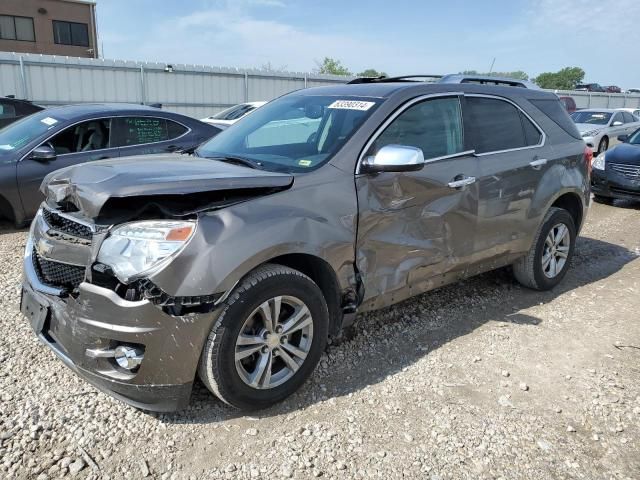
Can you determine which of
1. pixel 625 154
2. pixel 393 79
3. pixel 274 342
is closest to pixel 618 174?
pixel 625 154

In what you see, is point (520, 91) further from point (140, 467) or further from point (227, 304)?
point (140, 467)

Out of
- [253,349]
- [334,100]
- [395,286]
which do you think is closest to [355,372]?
[395,286]

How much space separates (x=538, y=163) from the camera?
4438 mm

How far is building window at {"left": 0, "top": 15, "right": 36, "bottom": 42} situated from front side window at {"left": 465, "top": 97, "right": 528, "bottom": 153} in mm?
43900

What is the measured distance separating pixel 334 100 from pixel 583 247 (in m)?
4.45

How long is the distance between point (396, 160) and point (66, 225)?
6.28 ft

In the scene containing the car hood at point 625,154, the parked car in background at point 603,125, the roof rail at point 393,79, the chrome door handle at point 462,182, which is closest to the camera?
the chrome door handle at point 462,182

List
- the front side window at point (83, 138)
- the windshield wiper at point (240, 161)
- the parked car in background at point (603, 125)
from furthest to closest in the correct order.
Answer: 1. the parked car in background at point (603, 125)
2. the front side window at point (83, 138)
3. the windshield wiper at point (240, 161)

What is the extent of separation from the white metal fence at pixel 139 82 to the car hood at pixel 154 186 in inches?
569

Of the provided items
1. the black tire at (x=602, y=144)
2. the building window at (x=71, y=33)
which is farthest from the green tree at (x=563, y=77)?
the black tire at (x=602, y=144)

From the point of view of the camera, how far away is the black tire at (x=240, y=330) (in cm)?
261

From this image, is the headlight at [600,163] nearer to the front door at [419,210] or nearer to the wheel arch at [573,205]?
the wheel arch at [573,205]

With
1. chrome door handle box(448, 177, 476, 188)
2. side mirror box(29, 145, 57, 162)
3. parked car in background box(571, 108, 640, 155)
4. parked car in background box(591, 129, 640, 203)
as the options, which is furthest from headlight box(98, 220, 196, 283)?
parked car in background box(571, 108, 640, 155)

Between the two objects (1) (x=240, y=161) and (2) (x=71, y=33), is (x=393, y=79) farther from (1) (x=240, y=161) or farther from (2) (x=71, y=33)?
(2) (x=71, y=33)
